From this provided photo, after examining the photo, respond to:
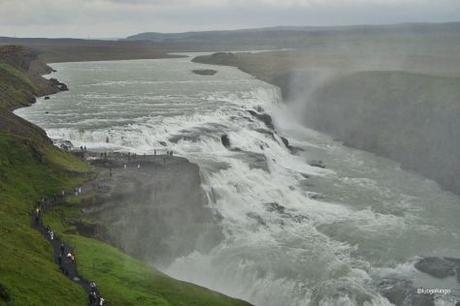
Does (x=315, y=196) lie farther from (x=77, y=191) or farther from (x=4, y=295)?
(x=4, y=295)

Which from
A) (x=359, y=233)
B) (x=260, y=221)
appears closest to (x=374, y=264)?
(x=359, y=233)

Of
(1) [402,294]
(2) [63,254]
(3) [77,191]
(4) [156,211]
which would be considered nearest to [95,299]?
(2) [63,254]

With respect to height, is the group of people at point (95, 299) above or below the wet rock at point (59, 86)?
below

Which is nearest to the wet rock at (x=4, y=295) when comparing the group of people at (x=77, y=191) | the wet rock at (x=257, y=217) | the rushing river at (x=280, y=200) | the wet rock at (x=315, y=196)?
the group of people at (x=77, y=191)

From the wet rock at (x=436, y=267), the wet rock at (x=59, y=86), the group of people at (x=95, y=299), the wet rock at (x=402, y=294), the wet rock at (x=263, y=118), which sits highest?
the wet rock at (x=59, y=86)

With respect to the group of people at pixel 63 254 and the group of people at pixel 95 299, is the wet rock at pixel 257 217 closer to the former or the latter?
the group of people at pixel 63 254

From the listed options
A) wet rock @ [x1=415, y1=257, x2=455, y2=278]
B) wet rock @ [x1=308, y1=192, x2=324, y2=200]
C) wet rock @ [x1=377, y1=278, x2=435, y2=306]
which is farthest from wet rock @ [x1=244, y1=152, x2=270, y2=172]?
wet rock @ [x1=377, y1=278, x2=435, y2=306]
